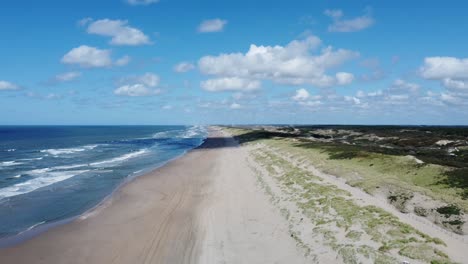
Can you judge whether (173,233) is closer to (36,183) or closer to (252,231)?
(252,231)

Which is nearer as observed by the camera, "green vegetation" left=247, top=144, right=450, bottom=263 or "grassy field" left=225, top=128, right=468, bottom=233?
"green vegetation" left=247, top=144, right=450, bottom=263

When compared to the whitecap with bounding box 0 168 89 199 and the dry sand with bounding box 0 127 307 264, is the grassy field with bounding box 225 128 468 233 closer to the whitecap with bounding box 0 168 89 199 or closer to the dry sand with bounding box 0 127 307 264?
the dry sand with bounding box 0 127 307 264

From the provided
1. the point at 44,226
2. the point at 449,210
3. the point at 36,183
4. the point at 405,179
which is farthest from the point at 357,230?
the point at 36,183

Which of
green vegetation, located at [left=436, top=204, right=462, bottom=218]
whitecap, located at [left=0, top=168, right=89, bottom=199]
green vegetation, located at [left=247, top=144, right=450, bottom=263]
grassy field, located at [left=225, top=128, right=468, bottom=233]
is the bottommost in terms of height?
whitecap, located at [left=0, top=168, right=89, bottom=199]

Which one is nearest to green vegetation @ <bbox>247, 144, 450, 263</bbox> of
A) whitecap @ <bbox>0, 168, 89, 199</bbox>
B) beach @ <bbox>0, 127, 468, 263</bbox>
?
beach @ <bbox>0, 127, 468, 263</bbox>

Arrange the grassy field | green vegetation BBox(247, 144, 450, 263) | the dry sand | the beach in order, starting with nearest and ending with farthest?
1. green vegetation BBox(247, 144, 450, 263)
2. the beach
3. the dry sand
4. the grassy field

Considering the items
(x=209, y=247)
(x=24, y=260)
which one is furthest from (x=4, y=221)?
(x=209, y=247)

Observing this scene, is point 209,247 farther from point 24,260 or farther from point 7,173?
point 7,173

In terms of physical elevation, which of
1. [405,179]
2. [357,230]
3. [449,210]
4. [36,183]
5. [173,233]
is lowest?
[173,233]
